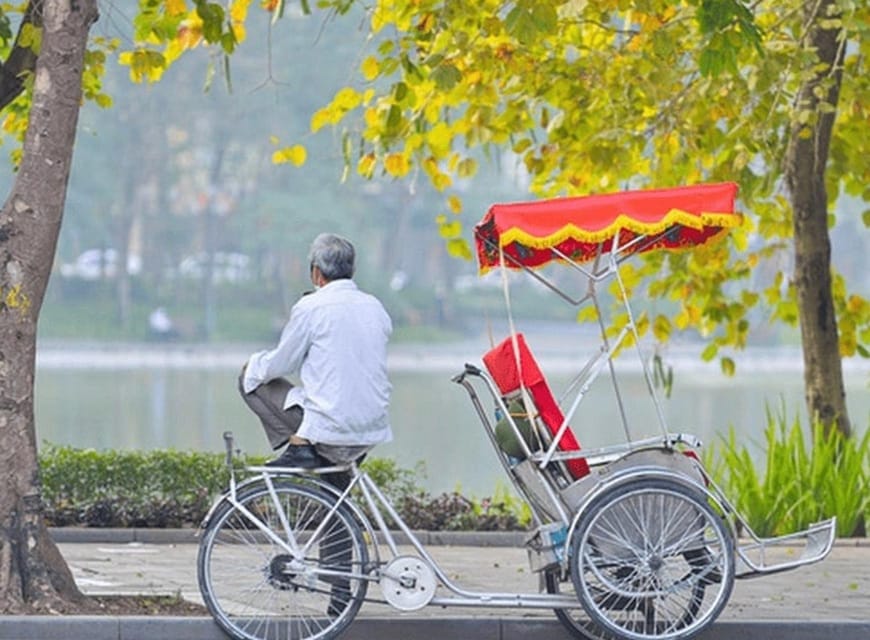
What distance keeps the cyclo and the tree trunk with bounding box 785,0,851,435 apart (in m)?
6.38

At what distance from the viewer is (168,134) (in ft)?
246

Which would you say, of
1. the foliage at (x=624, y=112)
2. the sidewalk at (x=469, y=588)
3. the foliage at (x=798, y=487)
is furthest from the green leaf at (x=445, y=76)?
the foliage at (x=798, y=487)

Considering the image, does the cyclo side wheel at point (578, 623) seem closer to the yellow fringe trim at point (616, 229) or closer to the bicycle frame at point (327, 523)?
the bicycle frame at point (327, 523)

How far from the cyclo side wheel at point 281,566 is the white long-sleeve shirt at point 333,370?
0.31 metres

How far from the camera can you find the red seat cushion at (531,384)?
9109 millimetres

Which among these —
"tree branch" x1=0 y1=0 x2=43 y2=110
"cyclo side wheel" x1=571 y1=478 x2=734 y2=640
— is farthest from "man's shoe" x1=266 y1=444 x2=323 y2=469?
"tree branch" x1=0 y1=0 x2=43 y2=110

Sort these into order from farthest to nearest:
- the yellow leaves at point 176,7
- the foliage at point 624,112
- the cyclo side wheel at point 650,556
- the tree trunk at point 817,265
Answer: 1. the tree trunk at point 817,265
2. the foliage at point 624,112
3. the yellow leaves at point 176,7
4. the cyclo side wheel at point 650,556

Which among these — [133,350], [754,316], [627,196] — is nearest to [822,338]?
[627,196]

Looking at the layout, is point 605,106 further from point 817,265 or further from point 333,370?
point 333,370

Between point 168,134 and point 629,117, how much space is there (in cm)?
6123

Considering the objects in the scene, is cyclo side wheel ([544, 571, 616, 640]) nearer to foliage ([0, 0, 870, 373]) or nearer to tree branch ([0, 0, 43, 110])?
foliage ([0, 0, 870, 373])

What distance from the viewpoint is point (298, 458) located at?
28.7 feet

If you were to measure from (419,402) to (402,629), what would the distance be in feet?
150

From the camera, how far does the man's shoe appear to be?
345 inches
